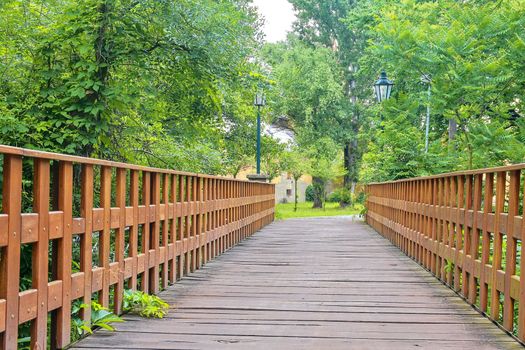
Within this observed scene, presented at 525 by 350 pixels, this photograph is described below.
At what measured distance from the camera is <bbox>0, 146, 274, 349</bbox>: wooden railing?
301 centimetres

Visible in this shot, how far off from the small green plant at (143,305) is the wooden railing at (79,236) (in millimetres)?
110

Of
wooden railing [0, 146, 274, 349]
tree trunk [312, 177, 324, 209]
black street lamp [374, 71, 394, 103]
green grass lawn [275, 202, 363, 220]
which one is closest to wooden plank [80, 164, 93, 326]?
wooden railing [0, 146, 274, 349]

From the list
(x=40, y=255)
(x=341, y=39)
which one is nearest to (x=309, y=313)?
(x=40, y=255)

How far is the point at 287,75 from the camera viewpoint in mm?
33531

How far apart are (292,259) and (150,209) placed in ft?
11.1

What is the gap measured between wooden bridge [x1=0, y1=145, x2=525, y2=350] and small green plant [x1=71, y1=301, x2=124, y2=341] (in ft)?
0.16

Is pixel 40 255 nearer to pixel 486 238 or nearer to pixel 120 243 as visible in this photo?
pixel 120 243

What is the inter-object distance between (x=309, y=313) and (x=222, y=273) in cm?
229

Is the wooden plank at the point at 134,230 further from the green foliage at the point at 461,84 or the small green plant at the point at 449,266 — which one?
the green foliage at the point at 461,84

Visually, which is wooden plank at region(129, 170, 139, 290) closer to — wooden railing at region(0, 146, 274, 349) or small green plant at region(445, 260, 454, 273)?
wooden railing at region(0, 146, 274, 349)

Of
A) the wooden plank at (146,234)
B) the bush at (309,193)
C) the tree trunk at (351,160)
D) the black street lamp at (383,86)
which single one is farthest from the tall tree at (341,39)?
the wooden plank at (146,234)

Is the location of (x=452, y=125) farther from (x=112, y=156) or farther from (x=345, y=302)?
(x=345, y=302)

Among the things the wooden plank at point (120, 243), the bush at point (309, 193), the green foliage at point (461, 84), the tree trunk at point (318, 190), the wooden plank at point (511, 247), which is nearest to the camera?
the wooden plank at point (511, 247)

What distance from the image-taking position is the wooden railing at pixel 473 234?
13.6 feet
